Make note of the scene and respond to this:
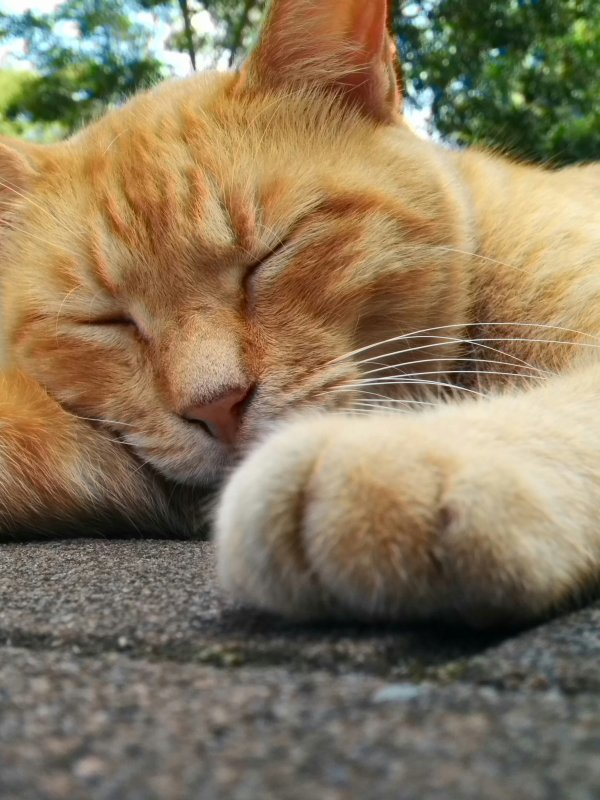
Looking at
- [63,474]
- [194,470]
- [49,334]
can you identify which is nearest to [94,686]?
[194,470]

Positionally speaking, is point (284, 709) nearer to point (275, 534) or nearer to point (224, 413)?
point (275, 534)

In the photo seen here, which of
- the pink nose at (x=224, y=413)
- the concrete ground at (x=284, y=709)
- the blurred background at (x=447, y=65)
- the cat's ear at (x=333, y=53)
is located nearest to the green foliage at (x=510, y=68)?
the blurred background at (x=447, y=65)

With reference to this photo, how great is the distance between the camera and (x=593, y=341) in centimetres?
115

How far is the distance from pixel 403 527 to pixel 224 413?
52 centimetres

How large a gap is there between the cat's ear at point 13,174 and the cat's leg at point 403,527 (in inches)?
36.4

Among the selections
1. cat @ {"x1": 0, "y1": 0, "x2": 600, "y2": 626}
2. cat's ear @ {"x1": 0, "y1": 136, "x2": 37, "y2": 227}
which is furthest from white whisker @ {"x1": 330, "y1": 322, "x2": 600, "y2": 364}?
cat's ear @ {"x1": 0, "y1": 136, "x2": 37, "y2": 227}

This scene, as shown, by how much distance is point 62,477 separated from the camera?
122cm

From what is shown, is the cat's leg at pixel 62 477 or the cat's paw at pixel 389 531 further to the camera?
the cat's leg at pixel 62 477

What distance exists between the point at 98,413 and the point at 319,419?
624 mm

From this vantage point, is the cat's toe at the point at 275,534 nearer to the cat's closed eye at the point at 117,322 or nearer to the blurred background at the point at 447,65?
the cat's closed eye at the point at 117,322

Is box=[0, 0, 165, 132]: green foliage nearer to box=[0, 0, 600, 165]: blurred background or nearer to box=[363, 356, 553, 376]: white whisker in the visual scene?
box=[0, 0, 600, 165]: blurred background

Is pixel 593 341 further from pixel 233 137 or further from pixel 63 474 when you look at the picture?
pixel 63 474

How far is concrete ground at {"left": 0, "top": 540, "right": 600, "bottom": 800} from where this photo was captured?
384 mm

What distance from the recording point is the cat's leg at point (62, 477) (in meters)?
1.21
